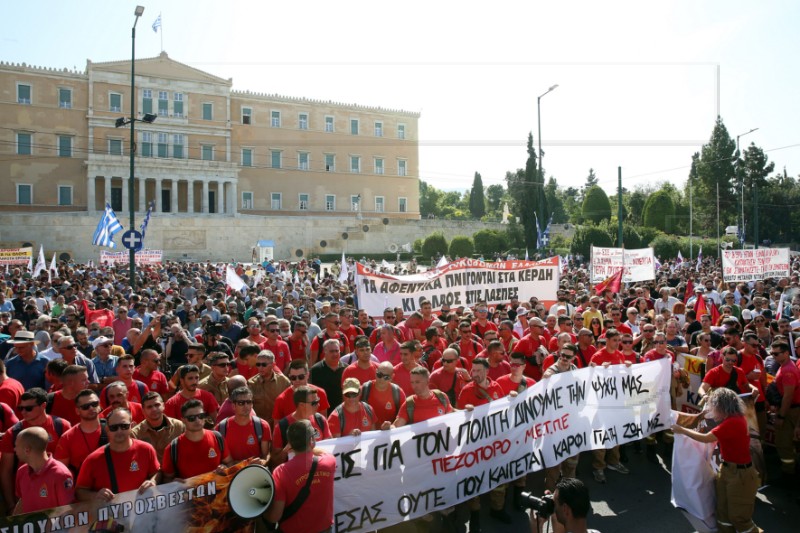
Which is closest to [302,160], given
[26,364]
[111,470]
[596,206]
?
[596,206]

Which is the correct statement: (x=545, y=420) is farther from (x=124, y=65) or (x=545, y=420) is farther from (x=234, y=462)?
(x=124, y=65)

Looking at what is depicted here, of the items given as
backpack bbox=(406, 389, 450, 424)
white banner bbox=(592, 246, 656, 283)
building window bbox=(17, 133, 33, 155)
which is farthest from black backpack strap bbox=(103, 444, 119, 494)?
building window bbox=(17, 133, 33, 155)

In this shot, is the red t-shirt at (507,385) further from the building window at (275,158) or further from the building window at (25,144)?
the building window at (275,158)

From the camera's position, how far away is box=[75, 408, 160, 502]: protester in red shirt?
14.1ft

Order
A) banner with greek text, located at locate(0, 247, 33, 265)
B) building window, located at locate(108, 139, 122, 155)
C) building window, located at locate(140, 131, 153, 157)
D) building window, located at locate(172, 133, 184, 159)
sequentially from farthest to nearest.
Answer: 1. building window, located at locate(172, 133, 184, 159)
2. building window, located at locate(140, 131, 153, 157)
3. building window, located at locate(108, 139, 122, 155)
4. banner with greek text, located at locate(0, 247, 33, 265)

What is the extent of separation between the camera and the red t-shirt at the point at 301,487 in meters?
4.23

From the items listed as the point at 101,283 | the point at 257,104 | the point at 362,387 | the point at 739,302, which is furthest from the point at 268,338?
the point at 257,104

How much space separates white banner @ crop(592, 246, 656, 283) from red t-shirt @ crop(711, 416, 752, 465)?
37.4 feet

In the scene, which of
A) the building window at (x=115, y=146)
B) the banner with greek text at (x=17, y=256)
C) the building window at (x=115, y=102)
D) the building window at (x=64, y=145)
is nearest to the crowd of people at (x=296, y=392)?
the banner with greek text at (x=17, y=256)

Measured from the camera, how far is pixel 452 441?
5.77 meters

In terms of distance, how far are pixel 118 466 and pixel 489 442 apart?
10.8ft

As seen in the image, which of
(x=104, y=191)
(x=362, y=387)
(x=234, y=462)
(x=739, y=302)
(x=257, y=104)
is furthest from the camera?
(x=257, y=104)

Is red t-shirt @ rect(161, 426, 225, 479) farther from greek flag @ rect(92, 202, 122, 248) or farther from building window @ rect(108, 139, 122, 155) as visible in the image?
building window @ rect(108, 139, 122, 155)

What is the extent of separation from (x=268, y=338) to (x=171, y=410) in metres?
2.72
